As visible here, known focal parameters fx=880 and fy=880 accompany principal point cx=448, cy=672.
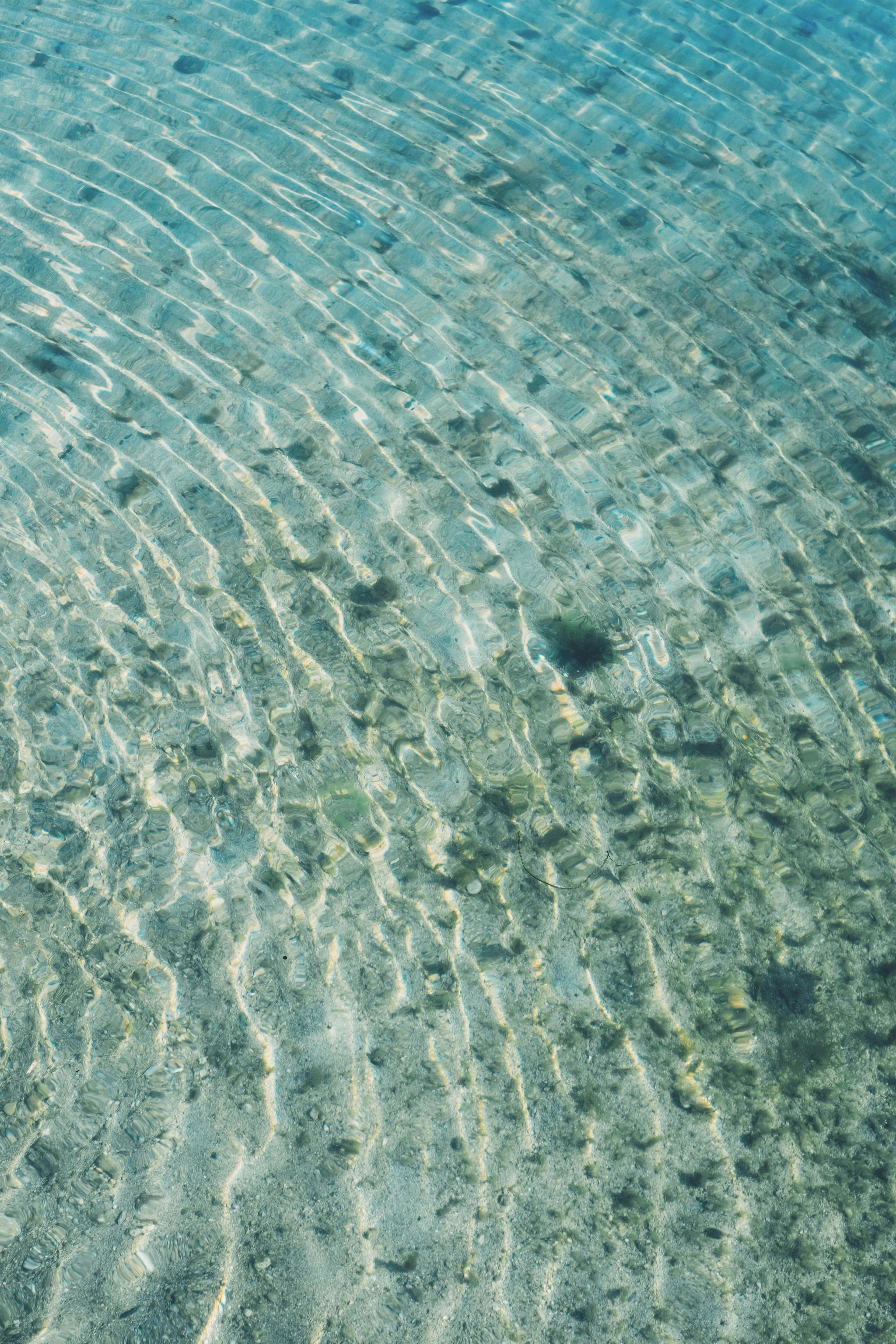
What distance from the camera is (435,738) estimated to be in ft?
9.71

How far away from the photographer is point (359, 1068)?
7.89ft

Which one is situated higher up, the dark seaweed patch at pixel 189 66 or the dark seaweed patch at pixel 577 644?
the dark seaweed patch at pixel 189 66

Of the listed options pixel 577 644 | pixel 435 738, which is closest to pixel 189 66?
pixel 577 644

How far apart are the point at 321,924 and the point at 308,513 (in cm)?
160

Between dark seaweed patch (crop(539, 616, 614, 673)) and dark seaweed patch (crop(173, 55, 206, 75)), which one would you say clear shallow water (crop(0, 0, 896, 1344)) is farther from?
dark seaweed patch (crop(173, 55, 206, 75))

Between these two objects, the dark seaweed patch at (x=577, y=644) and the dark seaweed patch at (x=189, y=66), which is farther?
the dark seaweed patch at (x=189, y=66)

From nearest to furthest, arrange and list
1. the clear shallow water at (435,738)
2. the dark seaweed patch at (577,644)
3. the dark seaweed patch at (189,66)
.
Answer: the clear shallow water at (435,738)
the dark seaweed patch at (577,644)
the dark seaweed patch at (189,66)

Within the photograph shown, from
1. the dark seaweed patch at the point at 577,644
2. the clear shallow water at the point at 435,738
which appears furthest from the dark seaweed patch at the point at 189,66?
the dark seaweed patch at the point at 577,644

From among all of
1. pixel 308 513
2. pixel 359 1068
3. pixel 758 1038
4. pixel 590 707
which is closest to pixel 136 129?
pixel 308 513

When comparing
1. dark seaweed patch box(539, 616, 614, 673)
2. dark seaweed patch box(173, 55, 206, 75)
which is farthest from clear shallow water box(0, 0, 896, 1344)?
dark seaweed patch box(173, 55, 206, 75)

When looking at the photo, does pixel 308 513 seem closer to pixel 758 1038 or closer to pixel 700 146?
pixel 758 1038

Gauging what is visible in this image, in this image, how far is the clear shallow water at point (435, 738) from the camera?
2223 mm

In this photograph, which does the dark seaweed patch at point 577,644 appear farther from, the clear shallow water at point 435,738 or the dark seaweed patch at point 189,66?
the dark seaweed patch at point 189,66

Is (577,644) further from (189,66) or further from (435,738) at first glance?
(189,66)
